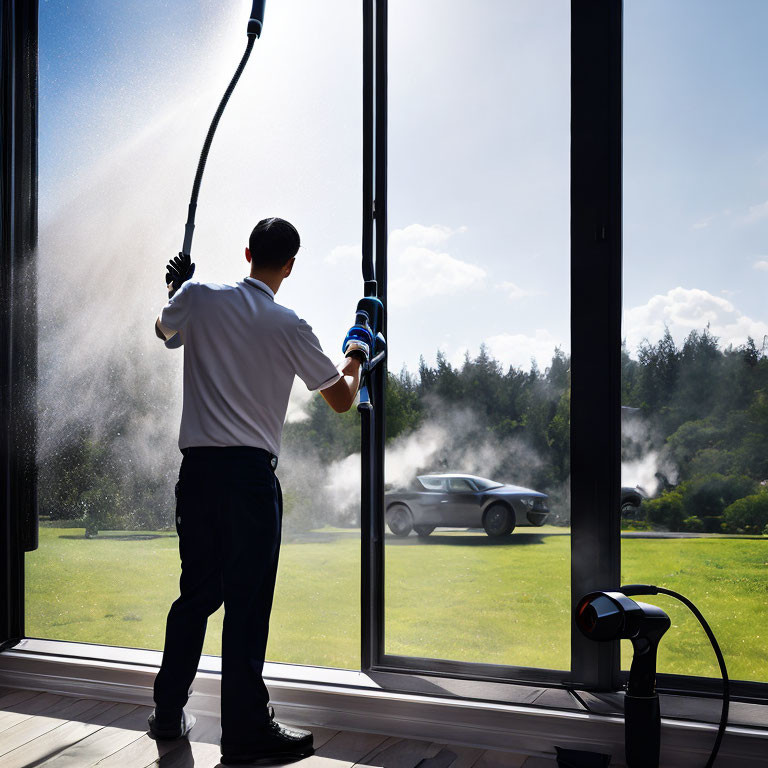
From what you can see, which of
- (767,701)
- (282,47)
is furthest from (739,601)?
(282,47)

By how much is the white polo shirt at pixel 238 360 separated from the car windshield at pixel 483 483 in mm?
550

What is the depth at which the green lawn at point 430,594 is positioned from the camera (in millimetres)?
1795

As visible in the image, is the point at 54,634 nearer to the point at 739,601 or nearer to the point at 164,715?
the point at 164,715

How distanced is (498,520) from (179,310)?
3.36ft

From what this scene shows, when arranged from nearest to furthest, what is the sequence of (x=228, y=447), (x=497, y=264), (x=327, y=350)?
(x=228, y=447) → (x=497, y=264) → (x=327, y=350)

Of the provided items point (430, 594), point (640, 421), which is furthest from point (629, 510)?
point (430, 594)

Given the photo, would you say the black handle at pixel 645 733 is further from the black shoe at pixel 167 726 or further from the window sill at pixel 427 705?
the black shoe at pixel 167 726

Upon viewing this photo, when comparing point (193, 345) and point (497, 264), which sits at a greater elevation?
point (497, 264)

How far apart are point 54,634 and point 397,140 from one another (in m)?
1.98

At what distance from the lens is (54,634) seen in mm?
2432

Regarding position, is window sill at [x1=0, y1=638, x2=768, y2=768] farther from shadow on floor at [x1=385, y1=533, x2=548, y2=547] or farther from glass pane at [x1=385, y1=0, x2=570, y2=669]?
shadow on floor at [x1=385, y1=533, x2=548, y2=547]

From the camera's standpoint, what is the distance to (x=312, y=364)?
1.73m

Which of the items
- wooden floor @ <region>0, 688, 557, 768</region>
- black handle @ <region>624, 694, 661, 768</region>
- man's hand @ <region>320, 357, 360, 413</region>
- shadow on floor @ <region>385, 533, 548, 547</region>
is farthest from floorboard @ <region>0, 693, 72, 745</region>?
black handle @ <region>624, 694, 661, 768</region>

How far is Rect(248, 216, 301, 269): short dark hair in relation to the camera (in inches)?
70.6
